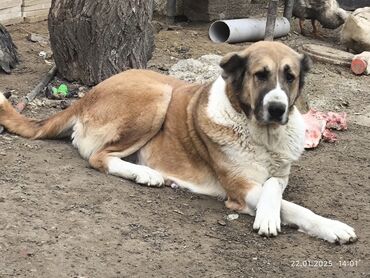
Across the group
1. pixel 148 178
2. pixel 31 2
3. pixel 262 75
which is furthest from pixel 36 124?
pixel 31 2

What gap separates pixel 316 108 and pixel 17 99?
3.11 m

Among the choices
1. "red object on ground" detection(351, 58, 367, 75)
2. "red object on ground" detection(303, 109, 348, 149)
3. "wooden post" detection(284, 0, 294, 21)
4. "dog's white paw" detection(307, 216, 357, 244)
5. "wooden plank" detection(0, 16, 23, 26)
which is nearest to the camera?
"dog's white paw" detection(307, 216, 357, 244)

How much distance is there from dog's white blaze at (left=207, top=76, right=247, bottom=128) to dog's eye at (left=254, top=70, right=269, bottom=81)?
1.06ft

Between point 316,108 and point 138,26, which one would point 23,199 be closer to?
point 138,26

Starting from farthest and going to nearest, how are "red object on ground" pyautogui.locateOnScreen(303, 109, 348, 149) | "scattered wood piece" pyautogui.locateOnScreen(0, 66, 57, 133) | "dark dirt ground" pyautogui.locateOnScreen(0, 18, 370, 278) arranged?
"red object on ground" pyautogui.locateOnScreen(303, 109, 348, 149) < "scattered wood piece" pyautogui.locateOnScreen(0, 66, 57, 133) < "dark dirt ground" pyautogui.locateOnScreen(0, 18, 370, 278)

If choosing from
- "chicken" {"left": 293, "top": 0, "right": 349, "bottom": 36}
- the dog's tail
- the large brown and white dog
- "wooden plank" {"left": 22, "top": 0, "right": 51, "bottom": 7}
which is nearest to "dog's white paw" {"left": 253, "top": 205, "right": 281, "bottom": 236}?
the large brown and white dog

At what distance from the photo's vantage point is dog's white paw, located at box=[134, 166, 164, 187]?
4.65 meters

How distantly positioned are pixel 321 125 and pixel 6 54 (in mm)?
3249

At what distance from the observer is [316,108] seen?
23.8 feet

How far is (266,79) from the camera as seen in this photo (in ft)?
13.8

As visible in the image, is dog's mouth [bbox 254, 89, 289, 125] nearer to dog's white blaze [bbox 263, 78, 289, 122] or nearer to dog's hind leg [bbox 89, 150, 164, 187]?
dog's white blaze [bbox 263, 78, 289, 122]

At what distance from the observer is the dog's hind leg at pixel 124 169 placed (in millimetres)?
4660

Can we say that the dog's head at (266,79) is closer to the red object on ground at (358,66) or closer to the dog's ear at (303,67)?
the dog's ear at (303,67)

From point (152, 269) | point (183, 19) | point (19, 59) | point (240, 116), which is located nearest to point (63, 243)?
Result: point (152, 269)
